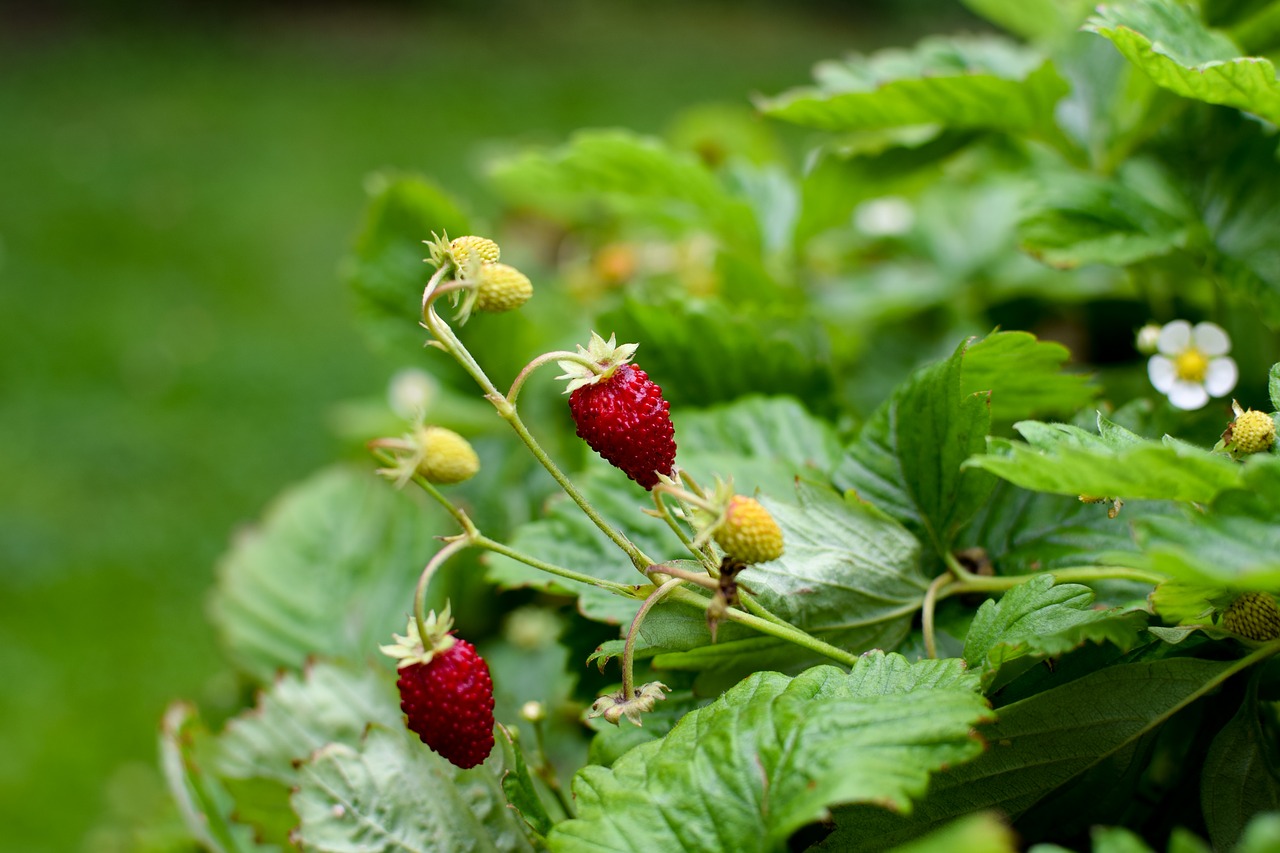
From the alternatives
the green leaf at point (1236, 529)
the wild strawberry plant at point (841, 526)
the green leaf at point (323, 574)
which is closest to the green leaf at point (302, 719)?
the wild strawberry plant at point (841, 526)

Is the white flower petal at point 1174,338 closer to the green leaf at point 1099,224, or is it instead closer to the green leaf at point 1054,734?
the green leaf at point 1099,224

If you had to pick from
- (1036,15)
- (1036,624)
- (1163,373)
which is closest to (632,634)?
(1036,624)

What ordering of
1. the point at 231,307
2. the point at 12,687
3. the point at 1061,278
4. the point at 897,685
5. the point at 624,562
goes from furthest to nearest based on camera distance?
1. the point at 231,307
2. the point at 12,687
3. the point at 1061,278
4. the point at 624,562
5. the point at 897,685

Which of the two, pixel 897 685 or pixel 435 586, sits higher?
pixel 897 685

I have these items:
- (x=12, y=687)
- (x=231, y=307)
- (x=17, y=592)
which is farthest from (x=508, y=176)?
(x=231, y=307)

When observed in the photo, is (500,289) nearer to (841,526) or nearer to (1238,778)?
(841,526)

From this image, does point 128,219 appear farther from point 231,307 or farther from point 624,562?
point 624,562
